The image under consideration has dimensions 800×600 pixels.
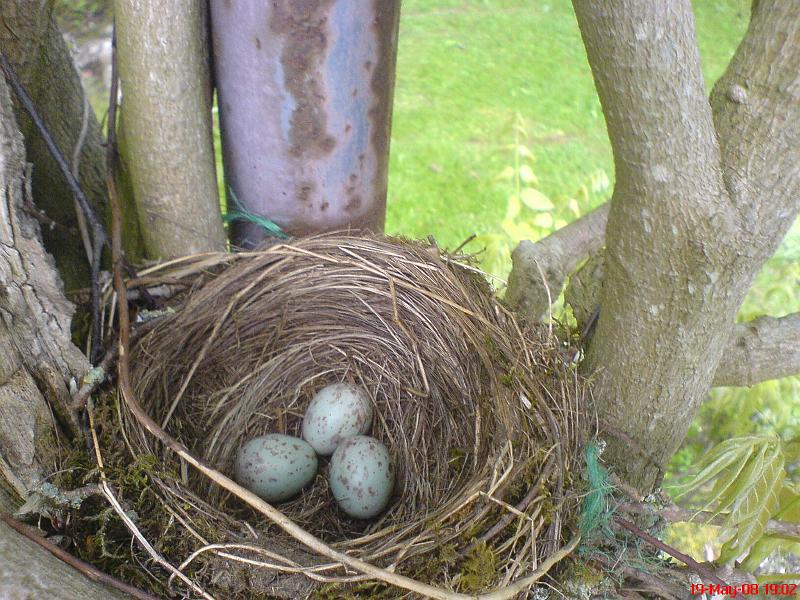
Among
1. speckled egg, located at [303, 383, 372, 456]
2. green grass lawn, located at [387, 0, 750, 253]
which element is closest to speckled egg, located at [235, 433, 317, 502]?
speckled egg, located at [303, 383, 372, 456]

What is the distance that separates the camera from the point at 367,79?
117 cm

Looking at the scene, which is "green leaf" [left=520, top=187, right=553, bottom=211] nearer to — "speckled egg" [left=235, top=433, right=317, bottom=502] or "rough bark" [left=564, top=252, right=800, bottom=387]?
"rough bark" [left=564, top=252, right=800, bottom=387]

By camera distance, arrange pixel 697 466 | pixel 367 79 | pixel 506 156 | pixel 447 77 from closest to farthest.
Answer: pixel 697 466 → pixel 367 79 → pixel 506 156 → pixel 447 77

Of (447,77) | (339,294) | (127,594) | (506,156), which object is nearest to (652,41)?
(339,294)

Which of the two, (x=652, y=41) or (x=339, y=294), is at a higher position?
(x=652, y=41)

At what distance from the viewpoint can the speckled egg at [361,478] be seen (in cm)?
125

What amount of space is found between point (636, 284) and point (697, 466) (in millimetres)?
265

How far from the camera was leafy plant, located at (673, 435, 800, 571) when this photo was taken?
32.1 inches

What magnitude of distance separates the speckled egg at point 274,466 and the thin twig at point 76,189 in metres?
0.38

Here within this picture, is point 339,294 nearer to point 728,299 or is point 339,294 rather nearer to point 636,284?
point 636,284

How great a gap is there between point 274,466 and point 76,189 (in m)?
0.62

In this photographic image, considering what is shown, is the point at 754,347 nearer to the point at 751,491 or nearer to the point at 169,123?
the point at 751,491

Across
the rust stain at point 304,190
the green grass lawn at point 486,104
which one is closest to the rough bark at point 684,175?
the rust stain at point 304,190

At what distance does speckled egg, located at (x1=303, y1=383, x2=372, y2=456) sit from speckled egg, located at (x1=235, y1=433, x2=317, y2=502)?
5cm
